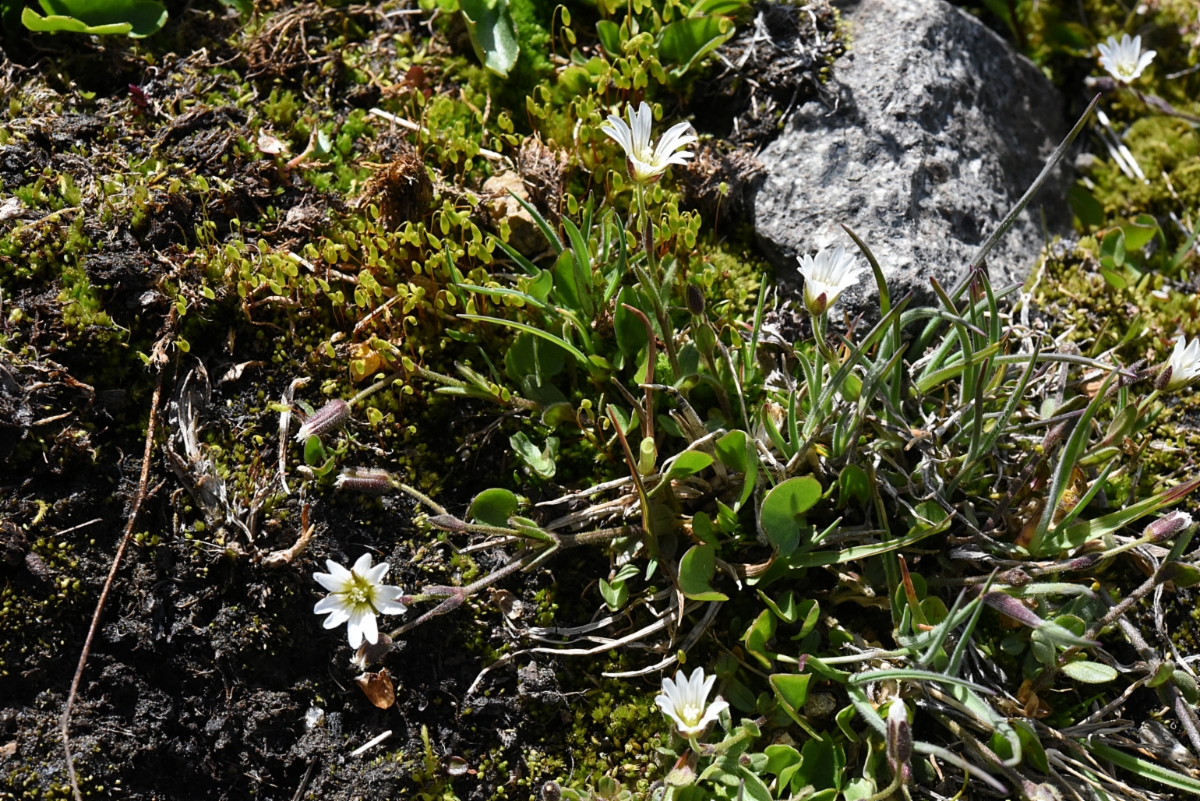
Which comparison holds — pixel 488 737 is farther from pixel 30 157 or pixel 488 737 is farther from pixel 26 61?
pixel 26 61

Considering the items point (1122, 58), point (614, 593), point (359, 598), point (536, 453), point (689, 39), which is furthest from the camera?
point (1122, 58)

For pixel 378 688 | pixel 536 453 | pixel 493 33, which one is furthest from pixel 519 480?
pixel 493 33

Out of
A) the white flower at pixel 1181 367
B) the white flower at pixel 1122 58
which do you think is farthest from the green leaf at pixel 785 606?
the white flower at pixel 1122 58

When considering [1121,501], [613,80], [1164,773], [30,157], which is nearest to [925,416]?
[1121,501]

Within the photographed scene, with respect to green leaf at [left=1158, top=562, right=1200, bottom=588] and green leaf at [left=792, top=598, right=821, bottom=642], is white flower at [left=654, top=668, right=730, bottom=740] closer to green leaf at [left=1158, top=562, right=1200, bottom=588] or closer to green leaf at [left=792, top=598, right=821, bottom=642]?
green leaf at [left=792, top=598, right=821, bottom=642]

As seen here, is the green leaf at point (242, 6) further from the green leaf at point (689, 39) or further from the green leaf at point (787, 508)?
the green leaf at point (787, 508)

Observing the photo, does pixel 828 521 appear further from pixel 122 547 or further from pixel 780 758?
pixel 122 547
